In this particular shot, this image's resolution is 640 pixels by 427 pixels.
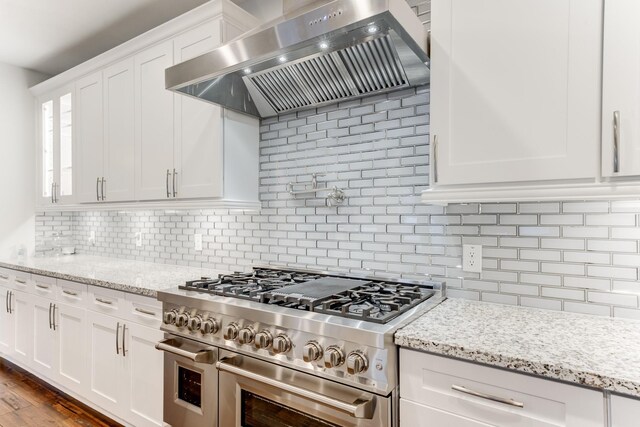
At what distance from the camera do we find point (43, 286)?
276cm

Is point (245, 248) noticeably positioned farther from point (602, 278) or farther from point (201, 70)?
point (602, 278)

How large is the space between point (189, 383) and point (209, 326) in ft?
1.25

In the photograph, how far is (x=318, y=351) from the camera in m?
1.31

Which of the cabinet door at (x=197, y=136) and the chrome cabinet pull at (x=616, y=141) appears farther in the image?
the cabinet door at (x=197, y=136)

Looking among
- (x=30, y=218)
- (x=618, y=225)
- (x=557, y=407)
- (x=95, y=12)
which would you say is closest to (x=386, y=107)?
(x=618, y=225)

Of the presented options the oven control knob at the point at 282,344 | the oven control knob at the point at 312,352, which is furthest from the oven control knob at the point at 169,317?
the oven control knob at the point at 312,352

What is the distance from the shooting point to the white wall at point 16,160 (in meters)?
3.51

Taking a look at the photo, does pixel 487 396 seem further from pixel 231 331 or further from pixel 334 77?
pixel 334 77

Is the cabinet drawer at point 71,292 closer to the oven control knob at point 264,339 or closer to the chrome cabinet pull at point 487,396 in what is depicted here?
the oven control knob at point 264,339

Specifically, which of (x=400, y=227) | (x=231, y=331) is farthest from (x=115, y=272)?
(x=400, y=227)

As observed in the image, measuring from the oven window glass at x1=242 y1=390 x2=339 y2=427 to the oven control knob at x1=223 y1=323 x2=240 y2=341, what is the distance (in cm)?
23

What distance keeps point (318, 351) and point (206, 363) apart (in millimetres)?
651

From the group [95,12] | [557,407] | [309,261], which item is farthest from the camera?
[95,12]

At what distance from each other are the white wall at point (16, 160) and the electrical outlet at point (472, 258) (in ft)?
13.4
